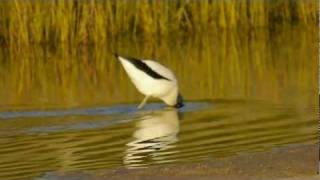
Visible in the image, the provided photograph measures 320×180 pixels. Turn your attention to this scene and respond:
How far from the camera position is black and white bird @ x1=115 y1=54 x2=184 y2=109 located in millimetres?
13133

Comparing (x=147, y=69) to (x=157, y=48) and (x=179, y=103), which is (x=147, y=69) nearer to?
(x=179, y=103)

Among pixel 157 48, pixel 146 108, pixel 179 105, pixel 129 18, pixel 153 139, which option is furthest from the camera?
pixel 129 18

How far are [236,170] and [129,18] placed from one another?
15402mm

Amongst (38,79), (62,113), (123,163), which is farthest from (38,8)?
(123,163)

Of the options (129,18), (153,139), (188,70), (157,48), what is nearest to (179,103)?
(153,139)

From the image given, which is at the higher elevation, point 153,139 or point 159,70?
point 159,70

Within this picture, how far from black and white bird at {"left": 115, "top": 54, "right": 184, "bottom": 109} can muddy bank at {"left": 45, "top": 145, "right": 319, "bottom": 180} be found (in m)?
4.66

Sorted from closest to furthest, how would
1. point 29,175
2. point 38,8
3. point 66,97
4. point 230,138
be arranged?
point 29,175, point 230,138, point 66,97, point 38,8

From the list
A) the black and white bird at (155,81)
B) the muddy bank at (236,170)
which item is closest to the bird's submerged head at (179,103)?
the black and white bird at (155,81)

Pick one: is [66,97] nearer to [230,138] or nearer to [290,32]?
[230,138]

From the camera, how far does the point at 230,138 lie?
10.1m

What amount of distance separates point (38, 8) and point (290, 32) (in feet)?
20.6

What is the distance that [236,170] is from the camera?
7699 millimetres

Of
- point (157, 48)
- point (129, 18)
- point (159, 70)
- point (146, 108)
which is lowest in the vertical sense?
point (146, 108)
